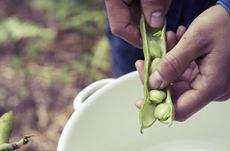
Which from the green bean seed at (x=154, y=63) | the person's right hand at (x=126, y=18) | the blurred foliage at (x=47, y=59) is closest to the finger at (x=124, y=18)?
the person's right hand at (x=126, y=18)

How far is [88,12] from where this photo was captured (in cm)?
183

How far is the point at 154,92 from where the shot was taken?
78 centimetres

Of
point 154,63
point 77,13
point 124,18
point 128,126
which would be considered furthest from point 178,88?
point 77,13

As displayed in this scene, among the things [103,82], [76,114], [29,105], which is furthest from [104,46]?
[76,114]

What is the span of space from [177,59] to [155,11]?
0.11 m

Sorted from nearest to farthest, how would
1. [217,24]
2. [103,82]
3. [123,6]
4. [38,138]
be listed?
[217,24], [123,6], [103,82], [38,138]

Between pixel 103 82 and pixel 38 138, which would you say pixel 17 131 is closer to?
pixel 38 138

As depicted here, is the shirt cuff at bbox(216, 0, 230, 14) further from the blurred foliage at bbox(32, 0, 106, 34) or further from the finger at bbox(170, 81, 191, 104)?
the blurred foliage at bbox(32, 0, 106, 34)

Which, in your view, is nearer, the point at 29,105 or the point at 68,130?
the point at 68,130

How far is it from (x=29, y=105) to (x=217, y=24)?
3.09 ft

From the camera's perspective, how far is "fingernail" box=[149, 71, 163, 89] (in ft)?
2.50

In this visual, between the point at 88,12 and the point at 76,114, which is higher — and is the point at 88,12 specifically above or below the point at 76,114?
below

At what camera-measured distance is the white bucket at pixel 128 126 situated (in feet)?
3.22

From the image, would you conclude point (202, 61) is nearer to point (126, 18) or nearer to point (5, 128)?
point (126, 18)
